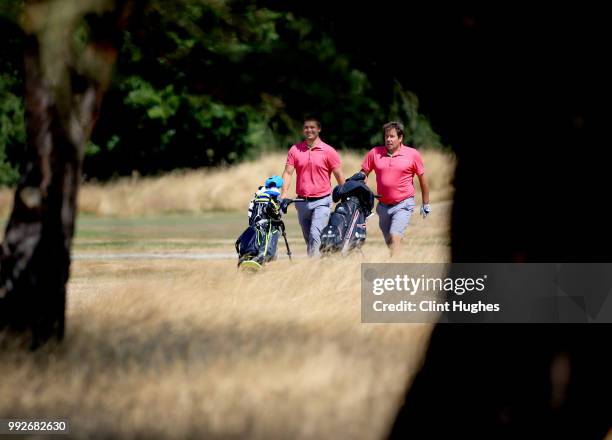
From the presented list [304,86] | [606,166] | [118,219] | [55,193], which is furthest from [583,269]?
[118,219]

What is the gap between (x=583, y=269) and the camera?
16.9ft

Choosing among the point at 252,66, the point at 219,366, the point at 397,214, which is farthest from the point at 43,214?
the point at 397,214

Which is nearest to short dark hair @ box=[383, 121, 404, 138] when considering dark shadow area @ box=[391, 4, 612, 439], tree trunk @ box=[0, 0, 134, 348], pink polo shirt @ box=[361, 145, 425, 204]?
pink polo shirt @ box=[361, 145, 425, 204]

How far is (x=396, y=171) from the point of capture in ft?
41.1

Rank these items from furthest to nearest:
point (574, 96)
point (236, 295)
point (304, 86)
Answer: point (236, 295), point (304, 86), point (574, 96)

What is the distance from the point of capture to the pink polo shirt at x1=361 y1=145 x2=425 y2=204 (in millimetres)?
12531

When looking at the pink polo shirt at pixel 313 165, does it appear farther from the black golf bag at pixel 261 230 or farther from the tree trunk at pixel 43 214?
the tree trunk at pixel 43 214

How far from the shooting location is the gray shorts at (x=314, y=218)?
12.8 metres

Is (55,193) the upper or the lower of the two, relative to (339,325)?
upper

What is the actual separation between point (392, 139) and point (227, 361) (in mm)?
4858

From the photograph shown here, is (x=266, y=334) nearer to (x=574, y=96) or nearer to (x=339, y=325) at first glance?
(x=339, y=325)

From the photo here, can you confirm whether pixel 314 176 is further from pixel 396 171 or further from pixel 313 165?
pixel 396 171

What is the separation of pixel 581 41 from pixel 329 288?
6.41 m

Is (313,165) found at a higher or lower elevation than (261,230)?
higher
